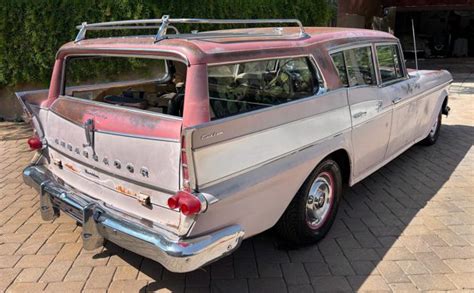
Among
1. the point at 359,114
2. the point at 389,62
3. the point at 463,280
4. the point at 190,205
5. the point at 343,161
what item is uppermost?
the point at 389,62

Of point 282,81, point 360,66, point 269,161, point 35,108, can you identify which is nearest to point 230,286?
point 269,161

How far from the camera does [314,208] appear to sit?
3.44m

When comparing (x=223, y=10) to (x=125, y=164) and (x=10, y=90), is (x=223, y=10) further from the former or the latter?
(x=125, y=164)

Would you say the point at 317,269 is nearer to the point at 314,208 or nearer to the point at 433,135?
the point at 314,208

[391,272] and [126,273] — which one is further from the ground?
[126,273]

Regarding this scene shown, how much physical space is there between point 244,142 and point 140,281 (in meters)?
1.31

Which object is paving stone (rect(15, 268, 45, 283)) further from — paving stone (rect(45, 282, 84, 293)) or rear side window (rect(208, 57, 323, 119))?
rear side window (rect(208, 57, 323, 119))

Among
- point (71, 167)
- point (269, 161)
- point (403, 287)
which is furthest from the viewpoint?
point (71, 167)

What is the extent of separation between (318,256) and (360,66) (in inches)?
70.6

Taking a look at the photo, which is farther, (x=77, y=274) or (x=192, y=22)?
(x=77, y=274)

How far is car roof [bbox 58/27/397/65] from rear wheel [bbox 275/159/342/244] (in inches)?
37.9

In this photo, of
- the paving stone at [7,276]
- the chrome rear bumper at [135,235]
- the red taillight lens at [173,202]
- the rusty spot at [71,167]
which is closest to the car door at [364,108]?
the chrome rear bumper at [135,235]

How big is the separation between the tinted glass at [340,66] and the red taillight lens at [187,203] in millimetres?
1845

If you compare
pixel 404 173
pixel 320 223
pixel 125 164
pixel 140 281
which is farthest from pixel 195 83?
pixel 404 173
